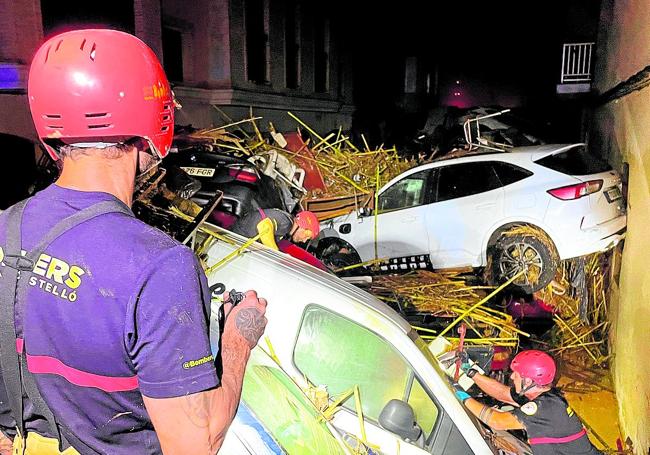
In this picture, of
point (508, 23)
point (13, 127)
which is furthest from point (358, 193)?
point (508, 23)

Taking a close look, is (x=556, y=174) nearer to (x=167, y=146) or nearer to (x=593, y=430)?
(x=593, y=430)

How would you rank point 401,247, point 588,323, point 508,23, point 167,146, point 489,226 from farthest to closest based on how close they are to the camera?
point 508,23 → point 401,247 → point 489,226 → point 588,323 → point 167,146

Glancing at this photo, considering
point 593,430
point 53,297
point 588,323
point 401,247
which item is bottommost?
point 593,430

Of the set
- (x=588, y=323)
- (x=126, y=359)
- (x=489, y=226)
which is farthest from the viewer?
(x=489, y=226)

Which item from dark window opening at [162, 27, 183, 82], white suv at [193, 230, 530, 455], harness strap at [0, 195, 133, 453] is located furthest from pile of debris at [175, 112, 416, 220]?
harness strap at [0, 195, 133, 453]

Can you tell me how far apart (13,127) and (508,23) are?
96.8ft

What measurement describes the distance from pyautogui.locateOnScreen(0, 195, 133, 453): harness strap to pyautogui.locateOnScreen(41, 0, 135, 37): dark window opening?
32.2 ft

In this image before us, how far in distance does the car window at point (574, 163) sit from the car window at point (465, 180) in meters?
0.66

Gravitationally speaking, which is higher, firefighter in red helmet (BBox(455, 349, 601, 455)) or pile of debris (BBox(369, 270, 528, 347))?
pile of debris (BBox(369, 270, 528, 347))

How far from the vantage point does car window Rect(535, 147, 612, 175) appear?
689cm

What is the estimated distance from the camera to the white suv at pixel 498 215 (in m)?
6.77

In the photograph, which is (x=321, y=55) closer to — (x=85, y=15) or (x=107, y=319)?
(x=85, y=15)

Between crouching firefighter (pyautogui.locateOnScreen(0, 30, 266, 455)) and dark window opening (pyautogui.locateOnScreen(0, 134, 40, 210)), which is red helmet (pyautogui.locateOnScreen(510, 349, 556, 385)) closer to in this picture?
crouching firefighter (pyautogui.locateOnScreen(0, 30, 266, 455))

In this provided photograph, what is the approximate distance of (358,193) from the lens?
8.91 meters
